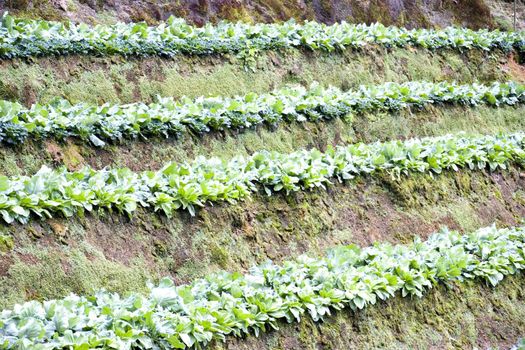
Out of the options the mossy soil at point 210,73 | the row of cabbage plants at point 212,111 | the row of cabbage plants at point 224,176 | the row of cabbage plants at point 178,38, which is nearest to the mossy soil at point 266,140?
the row of cabbage plants at point 212,111

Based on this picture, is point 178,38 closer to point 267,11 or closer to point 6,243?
point 267,11

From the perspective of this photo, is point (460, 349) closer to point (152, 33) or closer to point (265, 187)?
point (265, 187)

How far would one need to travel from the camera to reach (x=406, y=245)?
10.8 m

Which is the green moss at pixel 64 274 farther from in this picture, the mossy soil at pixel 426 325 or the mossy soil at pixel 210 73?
the mossy soil at pixel 210 73

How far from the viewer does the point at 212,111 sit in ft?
37.0

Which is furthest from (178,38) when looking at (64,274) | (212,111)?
(64,274)

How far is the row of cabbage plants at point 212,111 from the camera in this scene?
960 cm

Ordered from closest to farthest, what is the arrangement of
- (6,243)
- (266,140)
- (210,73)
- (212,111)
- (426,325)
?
1. (6,243)
2. (426,325)
3. (212,111)
4. (266,140)
5. (210,73)

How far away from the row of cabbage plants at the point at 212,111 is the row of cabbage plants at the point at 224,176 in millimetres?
791

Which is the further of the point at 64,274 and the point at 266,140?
the point at 266,140

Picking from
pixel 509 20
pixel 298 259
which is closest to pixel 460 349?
pixel 298 259

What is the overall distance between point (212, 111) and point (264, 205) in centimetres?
213

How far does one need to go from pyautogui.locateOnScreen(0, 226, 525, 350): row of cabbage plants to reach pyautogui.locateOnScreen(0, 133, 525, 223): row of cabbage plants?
1085 mm

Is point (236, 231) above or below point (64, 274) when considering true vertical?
below
